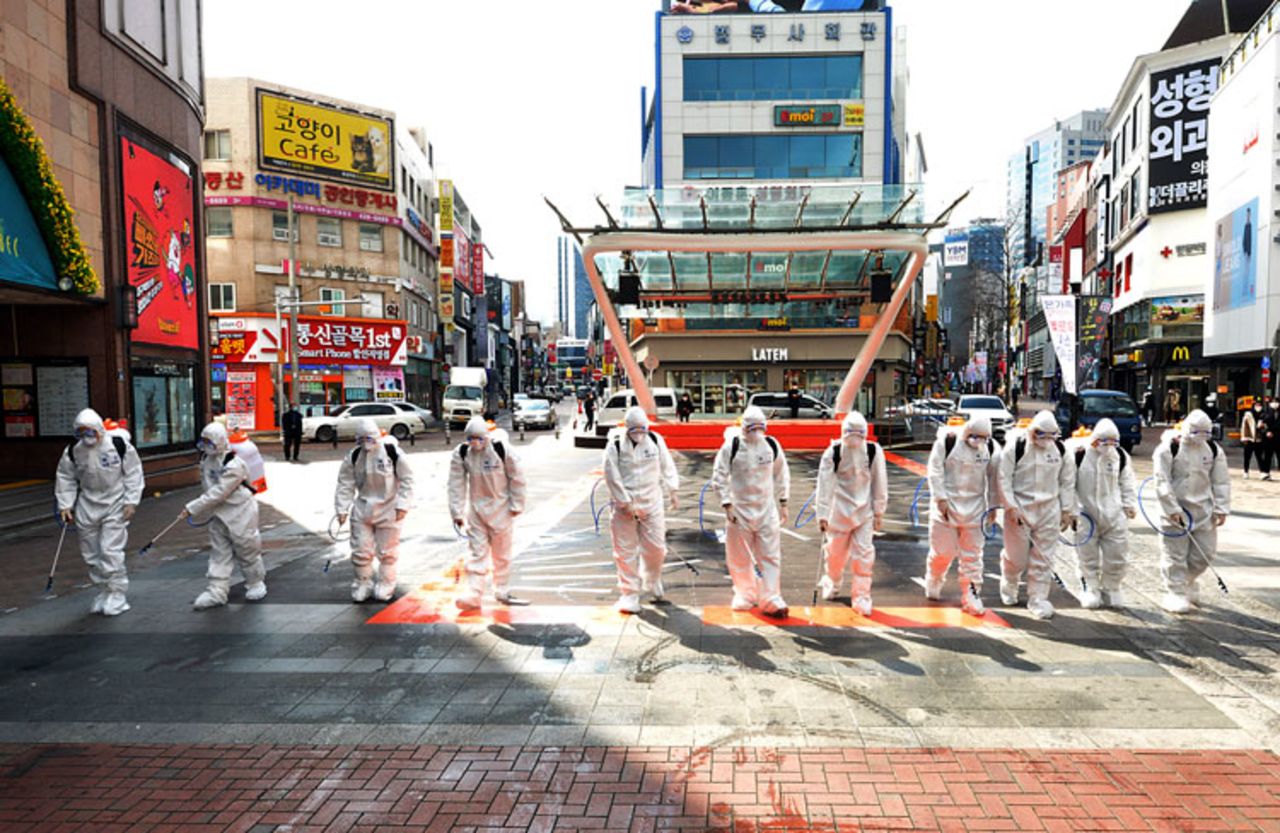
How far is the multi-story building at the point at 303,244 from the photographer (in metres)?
35.1

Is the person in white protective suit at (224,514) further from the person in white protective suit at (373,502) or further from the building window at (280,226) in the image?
the building window at (280,226)

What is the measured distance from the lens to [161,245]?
16453 millimetres

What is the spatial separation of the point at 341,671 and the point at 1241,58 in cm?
3538

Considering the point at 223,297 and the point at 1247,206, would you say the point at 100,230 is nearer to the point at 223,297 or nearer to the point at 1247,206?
the point at 223,297

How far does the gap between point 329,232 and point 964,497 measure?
37.2 meters

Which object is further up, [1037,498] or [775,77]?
[775,77]

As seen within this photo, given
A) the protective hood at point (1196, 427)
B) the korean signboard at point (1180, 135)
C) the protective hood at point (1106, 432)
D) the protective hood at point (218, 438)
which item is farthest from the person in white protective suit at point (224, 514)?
the korean signboard at point (1180, 135)

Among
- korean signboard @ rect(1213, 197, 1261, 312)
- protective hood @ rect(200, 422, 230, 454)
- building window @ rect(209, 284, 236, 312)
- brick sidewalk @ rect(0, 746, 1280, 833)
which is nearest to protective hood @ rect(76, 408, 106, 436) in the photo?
protective hood @ rect(200, 422, 230, 454)

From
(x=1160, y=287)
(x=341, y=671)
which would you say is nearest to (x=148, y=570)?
(x=341, y=671)

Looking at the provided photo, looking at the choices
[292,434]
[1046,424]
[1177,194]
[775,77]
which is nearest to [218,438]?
[1046,424]

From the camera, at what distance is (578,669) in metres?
5.55

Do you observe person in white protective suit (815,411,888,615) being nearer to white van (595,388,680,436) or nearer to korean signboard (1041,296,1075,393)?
korean signboard (1041,296,1075,393)

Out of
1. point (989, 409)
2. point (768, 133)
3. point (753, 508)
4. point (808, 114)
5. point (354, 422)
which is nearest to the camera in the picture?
point (753, 508)

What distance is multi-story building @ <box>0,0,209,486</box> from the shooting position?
12.7 meters
